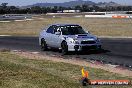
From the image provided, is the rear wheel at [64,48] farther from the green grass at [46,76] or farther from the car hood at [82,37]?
the green grass at [46,76]

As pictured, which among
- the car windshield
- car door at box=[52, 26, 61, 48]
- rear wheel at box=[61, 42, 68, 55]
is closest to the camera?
rear wheel at box=[61, 42, 68, 55]

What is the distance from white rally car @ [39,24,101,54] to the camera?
66.6 ft

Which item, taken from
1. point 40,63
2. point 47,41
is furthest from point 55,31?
point 40,63

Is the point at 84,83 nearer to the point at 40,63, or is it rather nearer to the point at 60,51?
the point at 40,63

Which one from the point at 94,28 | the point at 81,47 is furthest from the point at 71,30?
the point at 94,28

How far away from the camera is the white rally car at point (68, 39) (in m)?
20.3

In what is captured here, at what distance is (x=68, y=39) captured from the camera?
20.4m

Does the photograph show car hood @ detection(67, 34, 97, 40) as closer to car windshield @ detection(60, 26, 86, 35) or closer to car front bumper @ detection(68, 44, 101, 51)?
car front bumper @ detection(68, 44, 101, 51)

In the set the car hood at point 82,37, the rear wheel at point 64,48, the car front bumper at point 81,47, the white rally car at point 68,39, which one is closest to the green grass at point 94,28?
the white rally car at point 68,39

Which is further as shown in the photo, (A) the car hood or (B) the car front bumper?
(A) the car hood

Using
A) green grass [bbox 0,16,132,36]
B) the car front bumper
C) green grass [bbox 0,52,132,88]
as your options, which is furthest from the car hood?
green grass [bbox 0,16,132,36]

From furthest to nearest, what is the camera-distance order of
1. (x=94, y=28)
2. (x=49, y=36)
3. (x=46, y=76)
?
(x=94, y=28)
(x=49, y=36)
(x=46, y=76)

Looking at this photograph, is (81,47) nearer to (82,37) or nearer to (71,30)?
(82,37)

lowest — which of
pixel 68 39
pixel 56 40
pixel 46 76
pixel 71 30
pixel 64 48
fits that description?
pixel 64 48
